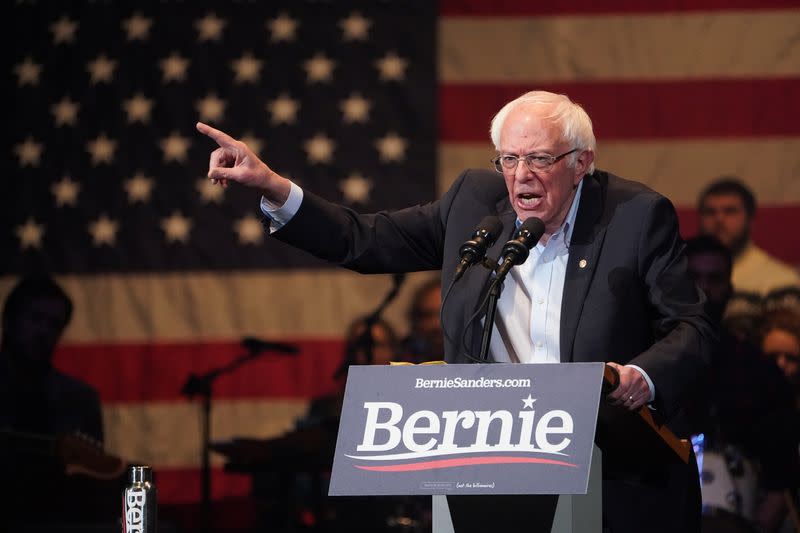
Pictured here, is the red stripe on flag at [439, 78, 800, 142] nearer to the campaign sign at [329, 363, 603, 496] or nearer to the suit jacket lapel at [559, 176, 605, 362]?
the suit jacket lapel at [559, 176, 605, 362]

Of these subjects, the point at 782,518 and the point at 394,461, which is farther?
the point at 782,518

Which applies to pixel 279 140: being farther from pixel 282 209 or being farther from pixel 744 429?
pixel 282 209

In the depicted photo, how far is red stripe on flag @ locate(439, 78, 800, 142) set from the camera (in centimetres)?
664

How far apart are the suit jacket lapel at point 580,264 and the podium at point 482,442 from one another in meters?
0.42

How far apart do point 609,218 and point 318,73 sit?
421 centimetres

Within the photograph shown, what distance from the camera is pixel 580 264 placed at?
2.70m

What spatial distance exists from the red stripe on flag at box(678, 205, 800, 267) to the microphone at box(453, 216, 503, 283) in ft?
14.1

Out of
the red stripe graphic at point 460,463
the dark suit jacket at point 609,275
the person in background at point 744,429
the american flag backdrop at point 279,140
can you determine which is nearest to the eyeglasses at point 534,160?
the dark suit jacket at point 609,275

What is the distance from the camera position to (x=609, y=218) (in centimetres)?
279

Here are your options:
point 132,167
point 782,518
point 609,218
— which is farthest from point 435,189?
point 609,218

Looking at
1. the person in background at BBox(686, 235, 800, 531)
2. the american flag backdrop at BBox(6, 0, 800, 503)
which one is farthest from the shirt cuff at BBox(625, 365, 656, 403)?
the american flag backdrop at BBox(6, 0, 800, 503)

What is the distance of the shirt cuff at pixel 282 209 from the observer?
2.85 m

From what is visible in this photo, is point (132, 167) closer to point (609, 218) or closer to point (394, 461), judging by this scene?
point (609, 218)

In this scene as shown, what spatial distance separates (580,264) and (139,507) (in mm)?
1099
